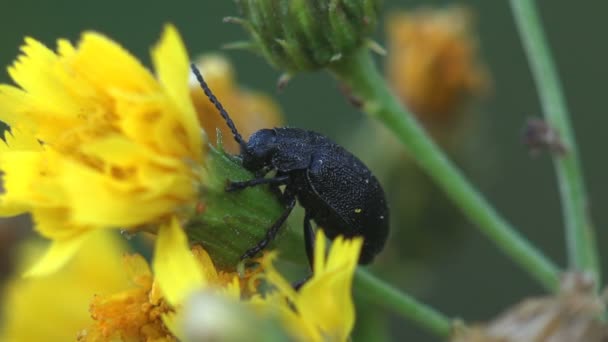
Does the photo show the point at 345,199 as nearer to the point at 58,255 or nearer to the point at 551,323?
the point at 551,323

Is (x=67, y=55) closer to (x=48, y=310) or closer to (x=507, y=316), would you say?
(x=507, y=316)

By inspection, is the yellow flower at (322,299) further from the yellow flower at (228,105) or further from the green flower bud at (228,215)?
the yellow flower at (228,105)

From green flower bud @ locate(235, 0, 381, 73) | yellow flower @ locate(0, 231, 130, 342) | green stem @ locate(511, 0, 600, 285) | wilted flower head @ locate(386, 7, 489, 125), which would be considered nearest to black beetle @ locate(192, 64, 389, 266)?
green flower bud @ locate(235, 0, 381, 73)

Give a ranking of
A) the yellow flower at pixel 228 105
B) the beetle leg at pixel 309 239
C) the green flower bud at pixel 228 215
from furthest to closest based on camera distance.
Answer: the yellow flower at pixel 228 105, the beetle leg at pixel 309 239, the green flower bud at pixel 228 215

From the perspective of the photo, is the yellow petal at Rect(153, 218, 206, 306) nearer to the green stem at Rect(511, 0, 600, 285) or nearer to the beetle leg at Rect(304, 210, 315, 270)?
the beetle leg at Rect(304, 210, 315, 270)

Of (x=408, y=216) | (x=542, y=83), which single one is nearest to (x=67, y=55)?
(x=542, y=83)

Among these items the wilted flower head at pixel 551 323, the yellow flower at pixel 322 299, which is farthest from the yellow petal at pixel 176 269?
the wilted flower head at pixel 551 323

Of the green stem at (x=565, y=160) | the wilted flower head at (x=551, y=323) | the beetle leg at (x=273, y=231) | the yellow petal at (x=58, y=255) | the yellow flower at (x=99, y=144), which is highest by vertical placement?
the yellow flower at (x=99, y=144)
